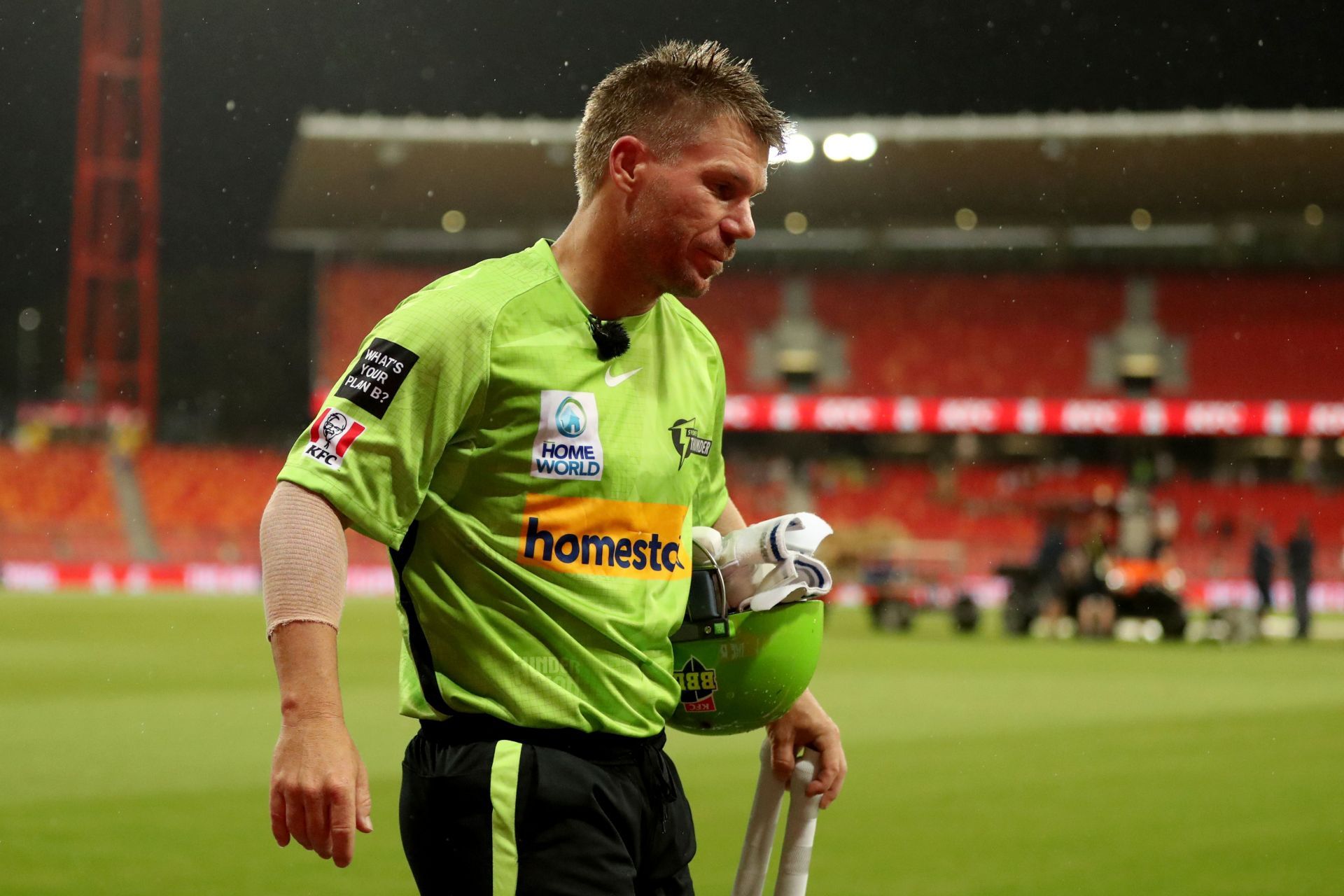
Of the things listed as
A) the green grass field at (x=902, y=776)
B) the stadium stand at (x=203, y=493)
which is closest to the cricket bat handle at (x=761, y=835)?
the green grass field at (x=902, y=776)

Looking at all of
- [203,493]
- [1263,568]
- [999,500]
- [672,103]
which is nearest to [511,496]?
[672,103]

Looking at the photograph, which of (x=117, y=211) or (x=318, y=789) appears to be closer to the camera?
(x=318, y=789)

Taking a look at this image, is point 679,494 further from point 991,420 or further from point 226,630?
point 991,420

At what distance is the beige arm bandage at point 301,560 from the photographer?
6.47 ft

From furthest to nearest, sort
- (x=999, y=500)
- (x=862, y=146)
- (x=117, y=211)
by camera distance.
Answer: (x=117, y=211) → (x=999, y=500) → (x=862, y=146)

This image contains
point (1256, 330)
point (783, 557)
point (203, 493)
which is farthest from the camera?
point (203, 493)

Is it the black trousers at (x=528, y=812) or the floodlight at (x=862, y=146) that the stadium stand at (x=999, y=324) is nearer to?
the floodlight at (x=862, y=146)

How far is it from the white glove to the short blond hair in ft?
2.02

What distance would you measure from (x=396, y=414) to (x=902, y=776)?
652cm

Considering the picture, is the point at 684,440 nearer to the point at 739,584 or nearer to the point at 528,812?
the point at 739,584

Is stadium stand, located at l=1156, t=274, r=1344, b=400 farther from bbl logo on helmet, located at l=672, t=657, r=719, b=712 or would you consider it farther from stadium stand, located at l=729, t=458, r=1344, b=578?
bbl logo on helmet, located at l=672, t=657, r=719, b=712

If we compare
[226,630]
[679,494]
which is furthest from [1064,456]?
[679,494]

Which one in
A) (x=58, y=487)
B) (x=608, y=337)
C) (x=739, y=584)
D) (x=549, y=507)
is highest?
(x=58, y=487)

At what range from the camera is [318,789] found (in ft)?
6.16
